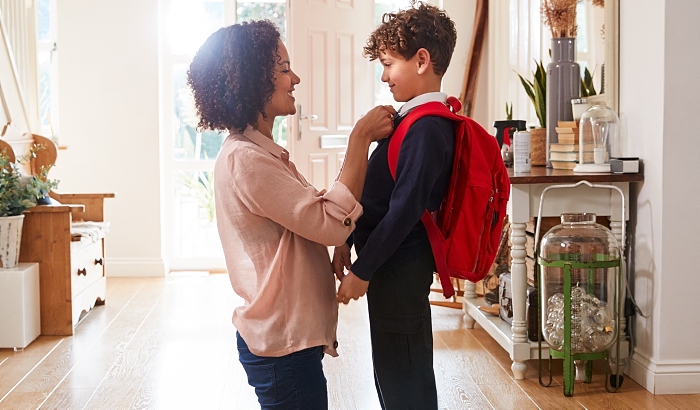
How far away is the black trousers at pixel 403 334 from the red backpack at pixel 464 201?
0.19 feet

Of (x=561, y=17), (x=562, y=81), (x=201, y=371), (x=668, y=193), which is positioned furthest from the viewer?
(x=561, y=17)

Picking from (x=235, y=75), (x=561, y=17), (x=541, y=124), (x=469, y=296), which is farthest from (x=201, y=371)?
(x=561, y=17)

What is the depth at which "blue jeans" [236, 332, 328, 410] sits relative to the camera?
1581 mm

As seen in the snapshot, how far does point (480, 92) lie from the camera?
5.91 meters

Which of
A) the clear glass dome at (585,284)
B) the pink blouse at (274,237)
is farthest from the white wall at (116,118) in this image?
the pink blouse at (274,237)

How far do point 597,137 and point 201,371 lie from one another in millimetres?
1961

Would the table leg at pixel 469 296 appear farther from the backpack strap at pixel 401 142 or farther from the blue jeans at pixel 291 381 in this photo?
the blue jeans at pixel 291 381

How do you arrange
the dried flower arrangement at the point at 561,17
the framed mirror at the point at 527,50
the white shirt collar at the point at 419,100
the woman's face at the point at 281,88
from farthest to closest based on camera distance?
the dried flower arrangement at the point at 561,17, the framed mirror at the point at 527,50, the white shirt collar at the point at 419,100, the woman's face at the point at 281,88

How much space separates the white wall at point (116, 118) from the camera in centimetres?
618

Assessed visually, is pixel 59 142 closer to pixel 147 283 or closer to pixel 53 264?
pixel 147 283

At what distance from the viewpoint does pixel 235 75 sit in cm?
161

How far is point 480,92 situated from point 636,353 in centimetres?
289

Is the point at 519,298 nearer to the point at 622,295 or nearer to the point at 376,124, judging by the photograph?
the point at 622,295

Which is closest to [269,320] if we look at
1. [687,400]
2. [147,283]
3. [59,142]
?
[687,400]
